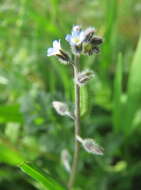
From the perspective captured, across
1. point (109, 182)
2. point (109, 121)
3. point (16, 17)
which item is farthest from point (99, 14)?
point (109, 182)

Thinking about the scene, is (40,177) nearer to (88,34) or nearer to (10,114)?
(88,34)

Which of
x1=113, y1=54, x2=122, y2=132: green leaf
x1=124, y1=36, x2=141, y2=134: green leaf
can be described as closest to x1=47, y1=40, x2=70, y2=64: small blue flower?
x1=113, y1=54, x2=122, y2=132: green leaf

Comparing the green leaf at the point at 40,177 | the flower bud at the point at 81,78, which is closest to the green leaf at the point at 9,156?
the green leaf at the point at 40,177

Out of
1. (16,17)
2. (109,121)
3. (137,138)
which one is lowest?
(137,138)

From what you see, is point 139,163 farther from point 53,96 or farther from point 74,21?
point 74,21

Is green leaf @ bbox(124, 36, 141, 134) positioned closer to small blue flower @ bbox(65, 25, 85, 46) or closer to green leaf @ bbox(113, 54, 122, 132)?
green leaf @ bbox(113, 54, 122, 132)

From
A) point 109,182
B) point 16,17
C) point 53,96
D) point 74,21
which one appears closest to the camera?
point 53,96
